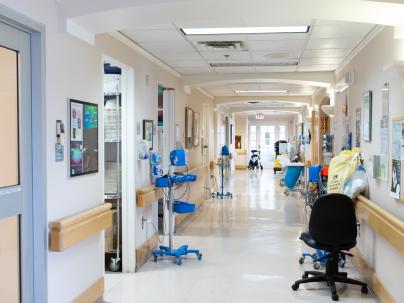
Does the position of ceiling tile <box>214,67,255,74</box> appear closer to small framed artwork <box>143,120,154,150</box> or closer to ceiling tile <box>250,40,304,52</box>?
ceiling tile <box>250,40,304,52</box>

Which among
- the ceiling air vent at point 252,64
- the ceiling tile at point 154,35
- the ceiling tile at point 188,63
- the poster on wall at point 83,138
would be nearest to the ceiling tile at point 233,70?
the ceiling air vent at point 252,64

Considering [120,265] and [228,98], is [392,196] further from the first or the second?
[228,98]

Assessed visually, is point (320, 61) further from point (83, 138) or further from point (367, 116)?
point (83, 138)

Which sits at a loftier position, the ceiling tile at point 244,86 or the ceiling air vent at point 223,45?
the ceiling tile at point 244,86

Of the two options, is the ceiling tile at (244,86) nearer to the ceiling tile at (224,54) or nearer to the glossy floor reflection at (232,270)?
the glossy floor reflection at (232,270)

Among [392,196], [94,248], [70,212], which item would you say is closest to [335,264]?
[392,196]

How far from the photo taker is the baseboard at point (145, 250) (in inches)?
212

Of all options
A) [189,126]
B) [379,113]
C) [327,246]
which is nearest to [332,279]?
[327,246]

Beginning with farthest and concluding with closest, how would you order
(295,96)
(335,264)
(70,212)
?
(295,96), (335,264), (70,212)

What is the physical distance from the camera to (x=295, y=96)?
1231 centimetres

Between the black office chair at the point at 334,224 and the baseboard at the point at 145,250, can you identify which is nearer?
the black office chair at the point at 334,224

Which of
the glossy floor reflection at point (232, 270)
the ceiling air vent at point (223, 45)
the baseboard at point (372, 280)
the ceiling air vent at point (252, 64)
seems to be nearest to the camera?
the baseboard at point (372, 280)

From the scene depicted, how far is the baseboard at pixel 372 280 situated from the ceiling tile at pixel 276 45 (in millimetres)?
2614

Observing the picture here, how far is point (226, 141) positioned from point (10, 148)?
15247 millimetres
